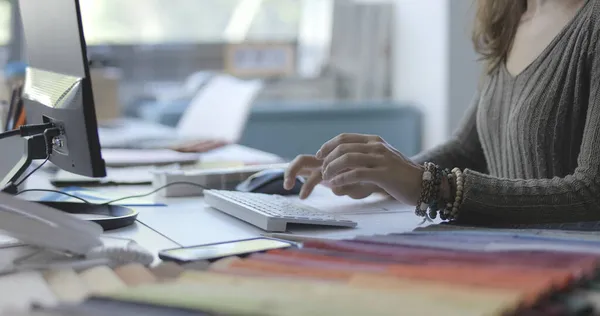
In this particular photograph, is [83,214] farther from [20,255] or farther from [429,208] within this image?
[429,208]

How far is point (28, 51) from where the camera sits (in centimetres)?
154

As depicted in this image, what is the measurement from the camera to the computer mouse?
146 centimetres

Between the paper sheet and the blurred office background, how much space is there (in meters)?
0.39

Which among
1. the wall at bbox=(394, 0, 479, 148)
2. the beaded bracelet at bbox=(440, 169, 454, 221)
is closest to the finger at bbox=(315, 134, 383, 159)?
the beaded bracelet at bbox=(440, 169, 454, 221)

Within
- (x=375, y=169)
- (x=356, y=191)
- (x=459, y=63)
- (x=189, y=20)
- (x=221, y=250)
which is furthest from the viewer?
(x=189, y=20)

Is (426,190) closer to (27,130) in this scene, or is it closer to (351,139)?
(351,139)

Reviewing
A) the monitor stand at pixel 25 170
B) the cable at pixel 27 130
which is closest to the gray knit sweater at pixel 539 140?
the monitor stand at pixel 25 170

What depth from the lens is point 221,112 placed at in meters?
Result: 3.14

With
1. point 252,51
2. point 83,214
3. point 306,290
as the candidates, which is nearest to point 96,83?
point 252,51

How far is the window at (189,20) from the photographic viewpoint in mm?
3988

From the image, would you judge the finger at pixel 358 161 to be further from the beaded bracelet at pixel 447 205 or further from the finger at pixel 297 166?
the finger at pixel 297 166

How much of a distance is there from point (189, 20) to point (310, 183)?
9.66 ft

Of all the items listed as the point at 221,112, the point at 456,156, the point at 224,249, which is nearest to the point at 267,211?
the point at 224,249

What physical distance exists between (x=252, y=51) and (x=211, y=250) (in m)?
3.33
